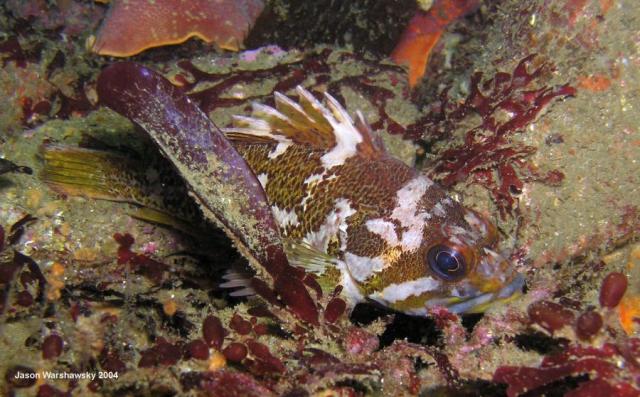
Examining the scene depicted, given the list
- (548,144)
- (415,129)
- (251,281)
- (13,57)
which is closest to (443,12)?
(415,129)

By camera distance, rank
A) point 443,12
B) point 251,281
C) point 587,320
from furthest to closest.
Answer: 1. point 443,12
2. point 251,281
3. point 587,320

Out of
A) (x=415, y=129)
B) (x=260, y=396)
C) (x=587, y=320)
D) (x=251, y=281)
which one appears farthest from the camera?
(x=415, y=129)

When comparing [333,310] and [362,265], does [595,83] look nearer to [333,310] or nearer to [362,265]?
[362,265]

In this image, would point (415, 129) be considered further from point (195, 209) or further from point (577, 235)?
point (195, 209)

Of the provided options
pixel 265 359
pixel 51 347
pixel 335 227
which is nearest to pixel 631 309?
pixel 335 227

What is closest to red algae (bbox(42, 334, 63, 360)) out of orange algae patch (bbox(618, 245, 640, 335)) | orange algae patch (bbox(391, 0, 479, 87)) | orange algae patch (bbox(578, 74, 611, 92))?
orange algae patch (bbox(618, 245, 640, 335))

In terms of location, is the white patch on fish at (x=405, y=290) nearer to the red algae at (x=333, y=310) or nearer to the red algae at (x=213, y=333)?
the red algae at (x=333, y=310)
